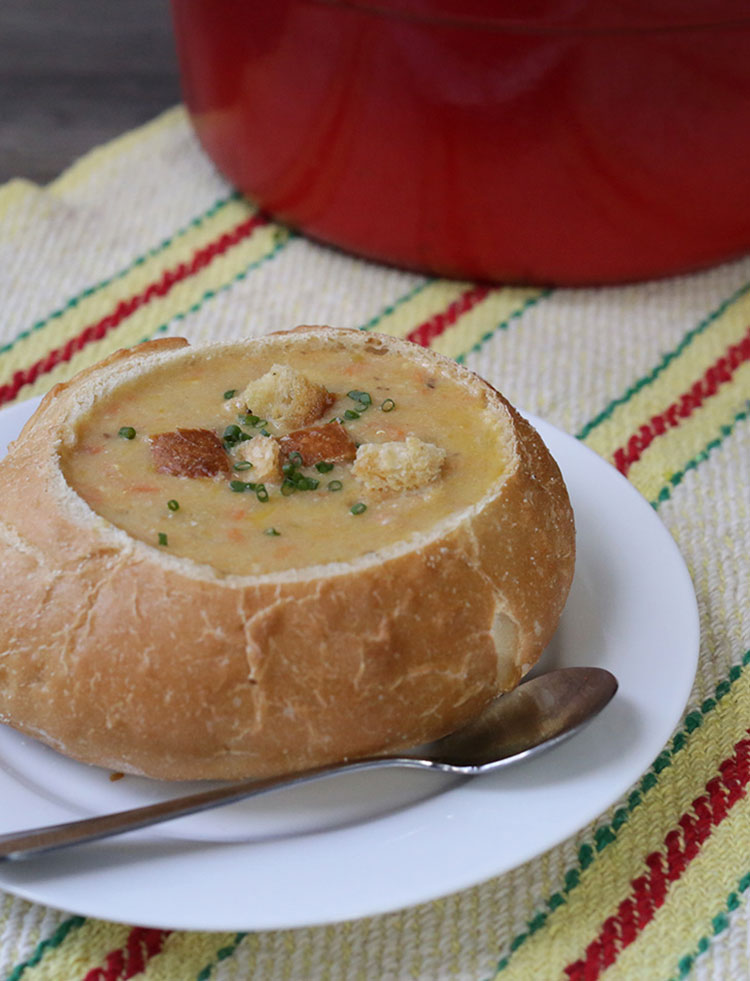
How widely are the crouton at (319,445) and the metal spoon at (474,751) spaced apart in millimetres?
354

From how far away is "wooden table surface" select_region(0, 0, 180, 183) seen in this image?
318 cm

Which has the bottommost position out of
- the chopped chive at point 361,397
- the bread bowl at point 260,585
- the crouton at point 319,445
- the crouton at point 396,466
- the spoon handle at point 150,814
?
the spoon handle at point 150,814

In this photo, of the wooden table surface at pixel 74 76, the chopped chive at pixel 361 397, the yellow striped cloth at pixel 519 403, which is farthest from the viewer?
the wooden table surface at pixel 74 76

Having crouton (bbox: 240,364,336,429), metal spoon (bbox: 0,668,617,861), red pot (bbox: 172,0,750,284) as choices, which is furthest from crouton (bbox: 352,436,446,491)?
red pot (bbox: 172,0,750,284)

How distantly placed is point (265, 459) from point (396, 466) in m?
0.16

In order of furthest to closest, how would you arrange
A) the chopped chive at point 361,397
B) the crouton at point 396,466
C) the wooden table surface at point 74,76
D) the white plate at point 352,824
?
the wooden table surface at point 74,76
the chopped chive at point 361,397
the crouton at point 396,466
the white plate at point 352,824

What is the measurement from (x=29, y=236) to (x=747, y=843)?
79.7 inches

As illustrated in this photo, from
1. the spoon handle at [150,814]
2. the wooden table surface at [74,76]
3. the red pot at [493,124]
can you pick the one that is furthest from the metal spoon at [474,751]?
the wooden table surface at [74,76]

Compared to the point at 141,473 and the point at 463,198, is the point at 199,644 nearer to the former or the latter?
the point at 141,473

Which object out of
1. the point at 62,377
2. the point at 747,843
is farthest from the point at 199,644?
the point at 62,377

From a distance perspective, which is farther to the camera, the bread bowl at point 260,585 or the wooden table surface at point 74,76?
the wooden table surface at point 74,76

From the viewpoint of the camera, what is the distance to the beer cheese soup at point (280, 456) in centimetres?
131

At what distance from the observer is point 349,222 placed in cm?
249

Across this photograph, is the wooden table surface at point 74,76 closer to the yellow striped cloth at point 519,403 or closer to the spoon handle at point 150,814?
the yellow striped cloth at point 519,403
